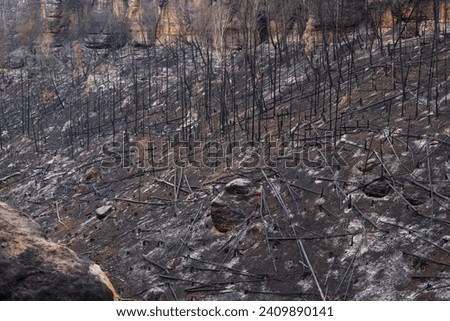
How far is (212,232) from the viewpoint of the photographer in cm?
1026

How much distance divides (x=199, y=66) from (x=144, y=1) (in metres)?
10.3

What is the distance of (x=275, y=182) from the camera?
1080 cm

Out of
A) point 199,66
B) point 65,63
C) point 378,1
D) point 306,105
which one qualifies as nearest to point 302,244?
point 306,105

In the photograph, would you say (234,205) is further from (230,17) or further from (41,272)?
(230,17)

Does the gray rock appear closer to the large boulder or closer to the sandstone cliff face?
the sandstone cliff face

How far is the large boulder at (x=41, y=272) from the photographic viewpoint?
20.0 feet

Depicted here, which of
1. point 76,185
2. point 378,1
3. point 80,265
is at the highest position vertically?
point 378,1

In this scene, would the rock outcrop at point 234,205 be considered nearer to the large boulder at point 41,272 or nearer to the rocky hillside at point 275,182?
the rocky hillside at point 275,182

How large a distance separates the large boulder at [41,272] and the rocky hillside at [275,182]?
2.61 meters

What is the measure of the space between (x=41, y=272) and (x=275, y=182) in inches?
210

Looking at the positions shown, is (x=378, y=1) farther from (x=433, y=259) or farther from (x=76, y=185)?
(x=433, y=259)

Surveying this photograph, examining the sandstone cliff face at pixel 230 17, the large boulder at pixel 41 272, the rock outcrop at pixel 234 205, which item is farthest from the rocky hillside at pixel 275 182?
the large boulder at pixel 41 272

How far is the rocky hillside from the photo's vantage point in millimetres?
8414

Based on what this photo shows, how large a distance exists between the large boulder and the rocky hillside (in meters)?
2.61
